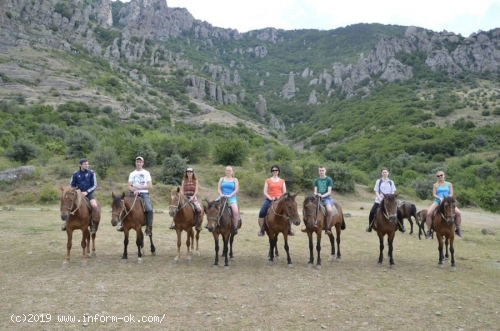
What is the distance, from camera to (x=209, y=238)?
535 inches

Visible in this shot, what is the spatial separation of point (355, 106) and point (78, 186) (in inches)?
3776

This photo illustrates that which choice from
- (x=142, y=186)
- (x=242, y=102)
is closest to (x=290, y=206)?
(x=142, y=186)

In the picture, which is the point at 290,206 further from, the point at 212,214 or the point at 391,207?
the point at 391,207

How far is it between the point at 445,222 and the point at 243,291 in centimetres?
608

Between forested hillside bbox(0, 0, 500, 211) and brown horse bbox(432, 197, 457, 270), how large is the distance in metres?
18.7

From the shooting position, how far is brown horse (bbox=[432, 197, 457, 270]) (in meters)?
9.00

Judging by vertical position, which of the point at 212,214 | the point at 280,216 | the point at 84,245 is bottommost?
the point at 84,245

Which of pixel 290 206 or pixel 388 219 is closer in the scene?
pixel 290 206

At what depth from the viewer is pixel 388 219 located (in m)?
9.27

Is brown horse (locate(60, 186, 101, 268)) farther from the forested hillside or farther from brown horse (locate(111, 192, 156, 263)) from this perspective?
the forested hillside

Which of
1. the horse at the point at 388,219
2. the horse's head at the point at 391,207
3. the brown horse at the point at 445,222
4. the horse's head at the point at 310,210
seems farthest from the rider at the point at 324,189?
the brown horse at the point at 445,222

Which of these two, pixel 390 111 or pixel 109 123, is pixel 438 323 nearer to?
pixel 109 123

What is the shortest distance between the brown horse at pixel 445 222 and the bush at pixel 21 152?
3285 cm

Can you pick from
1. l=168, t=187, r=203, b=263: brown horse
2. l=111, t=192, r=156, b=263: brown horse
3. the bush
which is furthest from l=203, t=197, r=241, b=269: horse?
the bush
